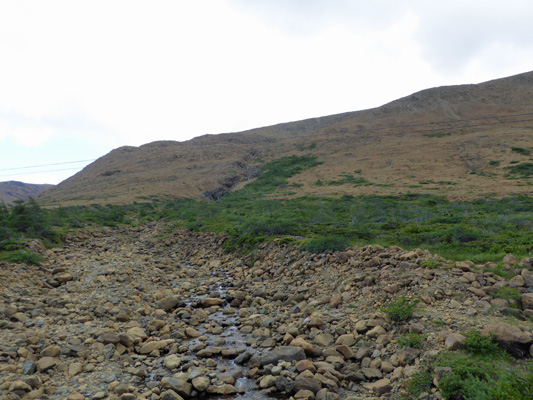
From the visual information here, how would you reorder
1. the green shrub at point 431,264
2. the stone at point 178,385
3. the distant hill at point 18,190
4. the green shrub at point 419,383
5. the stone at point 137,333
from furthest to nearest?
the distant hill at point 18,190, the green shrub at point 431,264, the stone at point 137,333, the stone at point 178,385, the green shrub at point 419,383

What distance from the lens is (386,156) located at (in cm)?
5512

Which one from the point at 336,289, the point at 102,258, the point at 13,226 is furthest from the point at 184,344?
the point at 13,226

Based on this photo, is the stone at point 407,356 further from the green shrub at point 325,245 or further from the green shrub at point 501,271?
the green shrub at point 325,245

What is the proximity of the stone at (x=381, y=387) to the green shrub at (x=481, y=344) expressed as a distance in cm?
146

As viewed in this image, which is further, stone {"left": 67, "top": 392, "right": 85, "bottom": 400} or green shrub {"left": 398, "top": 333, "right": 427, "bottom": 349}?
green shrub {"left": 398, "top": 333, "right": 427, "bottom": 349}

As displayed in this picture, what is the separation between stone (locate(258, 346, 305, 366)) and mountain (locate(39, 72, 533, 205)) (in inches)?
993

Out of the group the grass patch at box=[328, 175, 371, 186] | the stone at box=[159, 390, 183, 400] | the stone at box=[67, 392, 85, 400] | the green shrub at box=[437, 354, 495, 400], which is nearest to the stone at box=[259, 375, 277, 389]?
the stone at box=[159, 390, 183, 400]

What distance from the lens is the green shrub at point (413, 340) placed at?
587 cm

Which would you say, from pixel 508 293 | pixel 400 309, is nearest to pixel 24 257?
pixel 400 309

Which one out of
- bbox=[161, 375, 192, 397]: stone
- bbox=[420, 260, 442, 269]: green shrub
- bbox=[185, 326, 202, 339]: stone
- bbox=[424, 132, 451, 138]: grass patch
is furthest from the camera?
bbox=[424, 132, 451, 138]: grass patch

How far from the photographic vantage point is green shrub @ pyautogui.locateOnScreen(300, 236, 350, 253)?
11172 mm

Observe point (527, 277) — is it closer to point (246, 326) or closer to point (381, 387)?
point (381, 387)

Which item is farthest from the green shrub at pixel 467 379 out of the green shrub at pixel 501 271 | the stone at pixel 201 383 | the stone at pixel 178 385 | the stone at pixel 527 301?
the stone at pixel 178 385

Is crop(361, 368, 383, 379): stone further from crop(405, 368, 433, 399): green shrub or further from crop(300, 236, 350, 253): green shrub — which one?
crop(300, 236, 350, 253): green shrub
